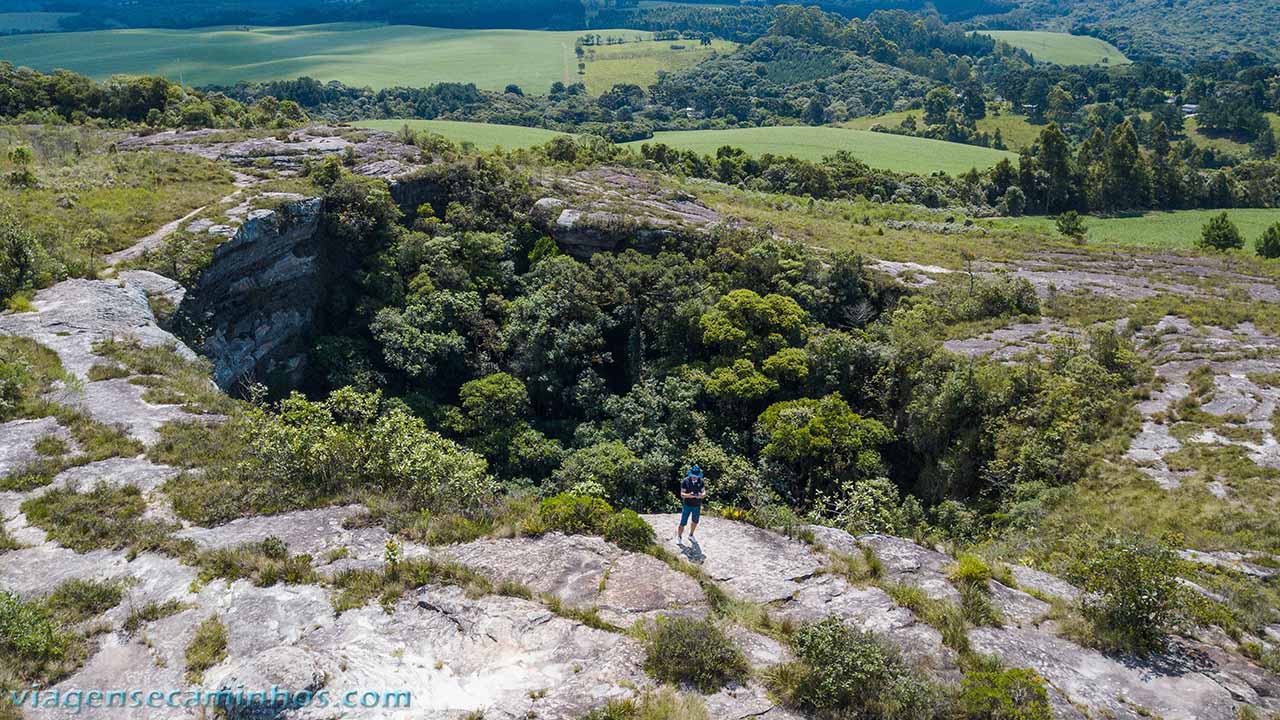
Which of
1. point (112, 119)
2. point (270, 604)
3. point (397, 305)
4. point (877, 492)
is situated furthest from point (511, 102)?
point (270, 604)

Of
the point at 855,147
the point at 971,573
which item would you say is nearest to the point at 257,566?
the point at 971,573

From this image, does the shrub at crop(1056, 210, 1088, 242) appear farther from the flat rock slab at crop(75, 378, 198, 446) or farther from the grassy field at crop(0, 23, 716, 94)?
the grassy field at crop(0, 23, 716, 94)

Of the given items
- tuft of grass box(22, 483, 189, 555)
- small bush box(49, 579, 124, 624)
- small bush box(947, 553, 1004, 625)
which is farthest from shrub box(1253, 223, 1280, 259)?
small bush box(49, 579, 124, 624)

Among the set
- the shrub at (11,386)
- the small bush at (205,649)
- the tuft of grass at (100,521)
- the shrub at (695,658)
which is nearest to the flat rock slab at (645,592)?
the shrub at (695,658)

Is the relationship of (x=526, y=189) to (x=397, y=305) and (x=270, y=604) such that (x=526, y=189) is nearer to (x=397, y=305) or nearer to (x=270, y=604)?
(x=397, y=305)

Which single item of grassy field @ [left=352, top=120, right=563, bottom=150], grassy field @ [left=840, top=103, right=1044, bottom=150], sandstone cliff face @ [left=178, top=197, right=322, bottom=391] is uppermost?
grassy field @ [left=840, top=103, right=1044, bottom=150]

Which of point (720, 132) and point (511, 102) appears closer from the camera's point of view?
point (720, 132)
